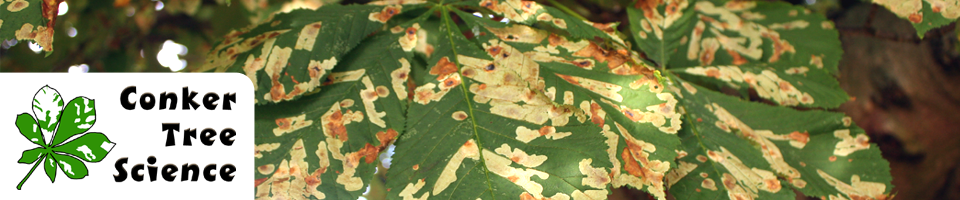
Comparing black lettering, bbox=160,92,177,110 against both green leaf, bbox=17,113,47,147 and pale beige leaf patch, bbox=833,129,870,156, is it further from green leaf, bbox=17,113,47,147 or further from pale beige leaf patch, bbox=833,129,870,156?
pale beige leaf patch, bbox=833,129,870,156

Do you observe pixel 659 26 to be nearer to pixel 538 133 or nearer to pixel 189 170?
pixel 538 133

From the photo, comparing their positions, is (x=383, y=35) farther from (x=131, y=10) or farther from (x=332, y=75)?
(x=131, y=10)

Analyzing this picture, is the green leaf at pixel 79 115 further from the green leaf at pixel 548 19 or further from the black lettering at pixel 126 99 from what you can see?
the green leaf at pixel 548 19

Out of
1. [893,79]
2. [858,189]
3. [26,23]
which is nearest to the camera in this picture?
[26,23]

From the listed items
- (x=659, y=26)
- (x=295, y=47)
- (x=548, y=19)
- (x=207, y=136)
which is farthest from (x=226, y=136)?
(x=659, y=26)

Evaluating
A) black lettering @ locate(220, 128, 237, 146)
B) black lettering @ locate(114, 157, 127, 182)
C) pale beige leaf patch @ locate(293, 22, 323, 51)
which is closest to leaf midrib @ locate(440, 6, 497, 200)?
pale beige leaf patch @ locate(293, 22, 323, 51)

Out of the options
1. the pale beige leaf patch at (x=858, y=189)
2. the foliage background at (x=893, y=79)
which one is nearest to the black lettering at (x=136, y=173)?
the foliage background at (x=893, y=79)
